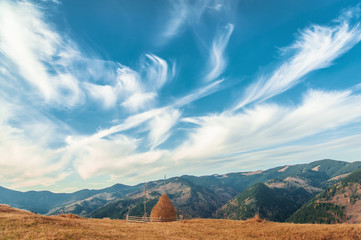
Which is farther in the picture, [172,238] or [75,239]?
[172,238]

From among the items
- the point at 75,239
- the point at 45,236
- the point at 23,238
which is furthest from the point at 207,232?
the point at 23,238

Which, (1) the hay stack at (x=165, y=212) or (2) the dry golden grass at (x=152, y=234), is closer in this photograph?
(2) the dry golden grass at (x=152, y=234)

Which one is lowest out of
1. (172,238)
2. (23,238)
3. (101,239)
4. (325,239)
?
(325,239)

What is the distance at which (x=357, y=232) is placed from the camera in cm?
1859

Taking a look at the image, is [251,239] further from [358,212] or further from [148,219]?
[358,212]

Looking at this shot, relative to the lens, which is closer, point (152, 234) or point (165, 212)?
point (152, 234)

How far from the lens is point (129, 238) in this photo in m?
18.4

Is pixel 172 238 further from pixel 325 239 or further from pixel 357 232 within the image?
pixel 357 232

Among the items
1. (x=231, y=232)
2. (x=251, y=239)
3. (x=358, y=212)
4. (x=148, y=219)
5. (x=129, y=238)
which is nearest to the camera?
(x=129, y=238)

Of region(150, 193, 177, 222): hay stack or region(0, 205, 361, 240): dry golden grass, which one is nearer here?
region(0, 205, 361, 240): dry golden grass

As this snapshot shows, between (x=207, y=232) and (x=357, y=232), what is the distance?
48.6ft

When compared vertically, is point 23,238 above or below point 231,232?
above

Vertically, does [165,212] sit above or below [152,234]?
below

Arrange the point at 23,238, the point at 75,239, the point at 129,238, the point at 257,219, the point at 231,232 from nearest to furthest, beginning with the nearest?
the point at 23,238 < the point at 75,239 < the point at 129,238 < the point at 231,232 < the point at 257,219
